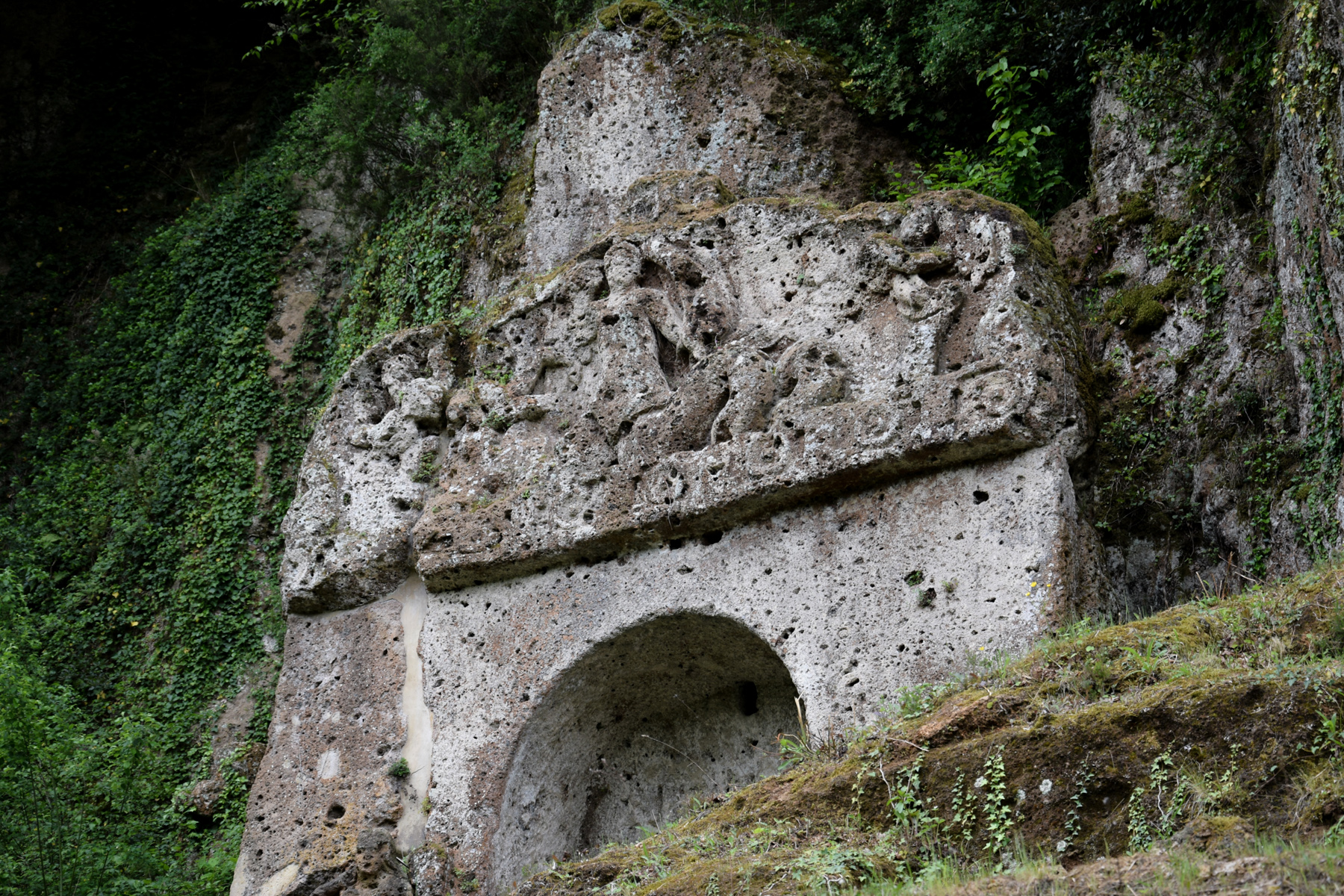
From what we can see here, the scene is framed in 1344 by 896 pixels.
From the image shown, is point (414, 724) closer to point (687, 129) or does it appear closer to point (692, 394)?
point (692, 394)

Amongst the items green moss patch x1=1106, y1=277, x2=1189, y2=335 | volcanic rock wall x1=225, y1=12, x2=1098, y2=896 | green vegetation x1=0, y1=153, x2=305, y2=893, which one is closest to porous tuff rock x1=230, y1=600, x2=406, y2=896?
volcanic rock wall x1=225, y1=12, x2=1098, y2=896

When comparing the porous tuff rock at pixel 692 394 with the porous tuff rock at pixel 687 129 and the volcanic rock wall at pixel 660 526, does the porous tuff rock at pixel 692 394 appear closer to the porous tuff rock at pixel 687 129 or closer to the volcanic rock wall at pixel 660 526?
the volcanic rock wall at pixel 660 526

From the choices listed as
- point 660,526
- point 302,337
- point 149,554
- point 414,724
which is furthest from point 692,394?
point 149,554

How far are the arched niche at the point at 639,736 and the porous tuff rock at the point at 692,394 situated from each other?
69 centimetres

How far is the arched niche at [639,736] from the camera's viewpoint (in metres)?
7.54

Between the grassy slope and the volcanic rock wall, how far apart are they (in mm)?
991

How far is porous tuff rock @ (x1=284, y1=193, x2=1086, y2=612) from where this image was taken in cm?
691

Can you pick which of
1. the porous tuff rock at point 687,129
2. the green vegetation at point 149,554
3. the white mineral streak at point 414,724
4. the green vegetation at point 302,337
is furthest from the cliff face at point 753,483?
the green vegetation at point 149,554

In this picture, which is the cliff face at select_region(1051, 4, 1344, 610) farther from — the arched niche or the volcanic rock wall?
the arched niche

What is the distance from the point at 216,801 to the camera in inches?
404

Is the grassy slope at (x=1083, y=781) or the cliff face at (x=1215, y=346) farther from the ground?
the cliff face at (x=1215, y=346)

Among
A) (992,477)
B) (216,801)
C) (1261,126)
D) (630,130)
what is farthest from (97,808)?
(1261,126)

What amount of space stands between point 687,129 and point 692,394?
3.32 metres

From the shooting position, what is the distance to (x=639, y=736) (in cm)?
829
